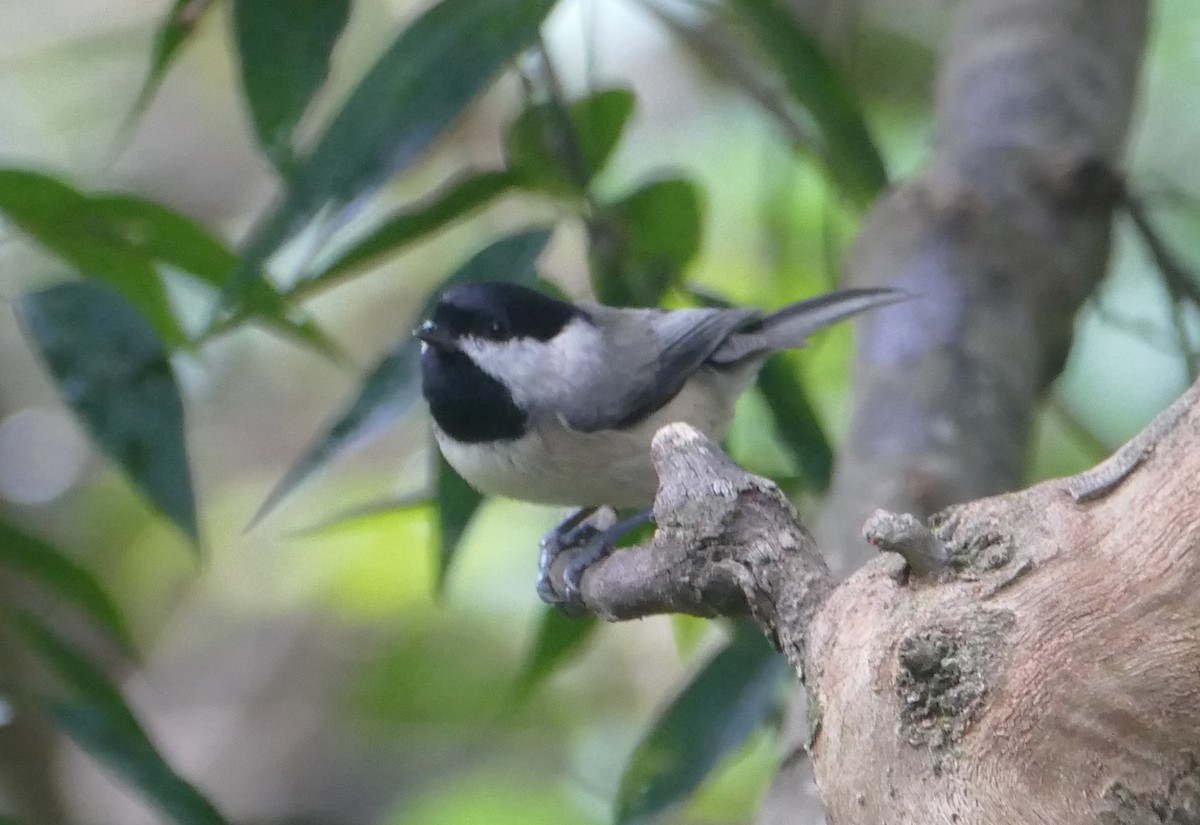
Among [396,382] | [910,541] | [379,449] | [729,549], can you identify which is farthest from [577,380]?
[379,449]

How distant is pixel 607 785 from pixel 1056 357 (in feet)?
3.38

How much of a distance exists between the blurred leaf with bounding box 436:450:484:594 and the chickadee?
30 mm

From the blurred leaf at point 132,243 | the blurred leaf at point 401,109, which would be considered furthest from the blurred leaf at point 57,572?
the blurred leaf at point 401,109

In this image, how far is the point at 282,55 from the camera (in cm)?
96

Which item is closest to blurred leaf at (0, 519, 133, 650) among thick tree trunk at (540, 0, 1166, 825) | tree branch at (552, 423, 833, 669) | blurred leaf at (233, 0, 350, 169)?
blurred leaf at (233, 0, 350, 169)

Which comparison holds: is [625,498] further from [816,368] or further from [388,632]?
[388,632]

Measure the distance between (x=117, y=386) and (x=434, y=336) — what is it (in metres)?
0.26

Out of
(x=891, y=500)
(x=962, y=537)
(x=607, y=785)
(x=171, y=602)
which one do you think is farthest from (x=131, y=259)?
(x=171, y=602)

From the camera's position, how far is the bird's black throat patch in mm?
1176

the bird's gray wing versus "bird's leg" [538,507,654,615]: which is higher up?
the bird's gray wing

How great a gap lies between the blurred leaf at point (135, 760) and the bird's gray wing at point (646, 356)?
46 cm

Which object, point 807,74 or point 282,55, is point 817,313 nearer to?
point 807,74

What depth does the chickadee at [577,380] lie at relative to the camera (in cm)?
117

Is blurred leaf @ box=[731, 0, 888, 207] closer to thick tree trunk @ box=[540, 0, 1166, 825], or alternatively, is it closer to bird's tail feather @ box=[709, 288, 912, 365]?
bird's tail feather @ box=[709, 288, 912, 365]
